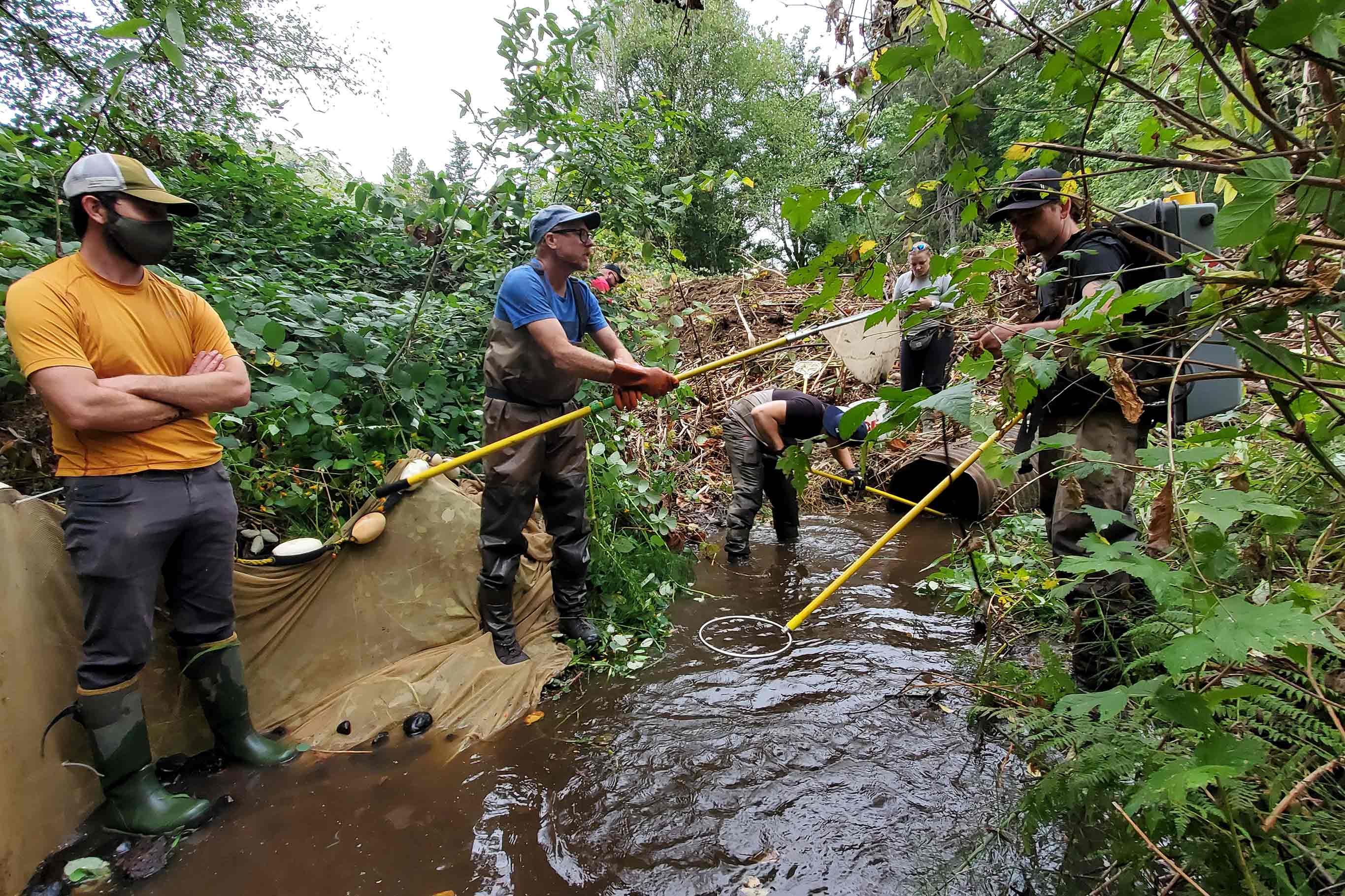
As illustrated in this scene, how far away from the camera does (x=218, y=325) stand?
2.46 m

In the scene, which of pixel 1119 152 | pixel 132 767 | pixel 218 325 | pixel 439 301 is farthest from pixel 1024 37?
pixel 439 301

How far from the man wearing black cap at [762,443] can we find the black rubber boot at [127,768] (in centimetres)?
364

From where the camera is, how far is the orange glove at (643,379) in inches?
125


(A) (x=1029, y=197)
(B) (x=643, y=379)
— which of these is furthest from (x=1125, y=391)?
(B) (x=643, y=379)

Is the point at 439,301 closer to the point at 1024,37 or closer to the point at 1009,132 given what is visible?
the point at 1024,37

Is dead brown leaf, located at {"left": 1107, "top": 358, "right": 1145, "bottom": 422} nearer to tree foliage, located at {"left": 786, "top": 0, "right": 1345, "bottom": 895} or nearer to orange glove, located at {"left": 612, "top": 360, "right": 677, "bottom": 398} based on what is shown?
tree foliage, located at {"left": 786, "top": 0, "right": 1345, "bottom": 895}

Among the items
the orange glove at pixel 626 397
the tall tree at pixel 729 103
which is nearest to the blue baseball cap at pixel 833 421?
the orange glove at pixel 626 397

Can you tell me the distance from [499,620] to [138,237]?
7.07 feet

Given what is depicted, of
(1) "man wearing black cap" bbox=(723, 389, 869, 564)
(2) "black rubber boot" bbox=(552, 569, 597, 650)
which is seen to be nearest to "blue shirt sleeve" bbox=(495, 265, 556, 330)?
(2) "black rubber boot" bbox=(552, 569, 597, 650)

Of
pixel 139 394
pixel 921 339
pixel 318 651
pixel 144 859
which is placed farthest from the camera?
pixel 921 339

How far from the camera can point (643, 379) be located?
324 cm

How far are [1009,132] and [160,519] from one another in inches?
1072

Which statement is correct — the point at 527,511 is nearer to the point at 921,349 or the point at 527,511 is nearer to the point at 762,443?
the point at 762,443

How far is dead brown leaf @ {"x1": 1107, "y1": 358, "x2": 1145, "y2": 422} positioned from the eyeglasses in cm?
239
